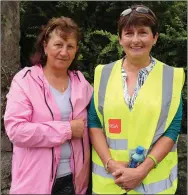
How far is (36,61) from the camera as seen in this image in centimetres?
316

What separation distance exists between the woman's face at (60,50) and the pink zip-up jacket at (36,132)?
0.15 meters

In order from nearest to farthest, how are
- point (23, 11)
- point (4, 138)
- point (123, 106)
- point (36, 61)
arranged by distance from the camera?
point (123, 106) < point (36, 61) < point (4, 138) < point (23, 11)

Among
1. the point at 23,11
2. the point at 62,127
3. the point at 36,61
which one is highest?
the point at 23,11

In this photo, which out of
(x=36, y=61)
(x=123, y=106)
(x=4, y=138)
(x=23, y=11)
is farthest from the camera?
(x=23, y=11)

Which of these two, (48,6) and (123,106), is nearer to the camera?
(123,106)

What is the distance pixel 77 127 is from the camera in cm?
292

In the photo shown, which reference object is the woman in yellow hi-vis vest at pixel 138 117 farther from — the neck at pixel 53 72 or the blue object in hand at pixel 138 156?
the neck at pixel 53 72

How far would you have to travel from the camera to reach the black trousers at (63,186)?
9.81 ft

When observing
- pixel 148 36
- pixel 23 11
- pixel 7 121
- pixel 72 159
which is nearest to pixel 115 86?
pixel 148 36

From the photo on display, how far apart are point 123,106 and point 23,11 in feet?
8.56

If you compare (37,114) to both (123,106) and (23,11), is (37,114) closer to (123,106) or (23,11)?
(123,106)

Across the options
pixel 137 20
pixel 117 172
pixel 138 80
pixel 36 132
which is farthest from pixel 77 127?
pixel 137 20

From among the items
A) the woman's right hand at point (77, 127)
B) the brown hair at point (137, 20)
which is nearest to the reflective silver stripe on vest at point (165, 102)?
the brown hair at point (137, 20)

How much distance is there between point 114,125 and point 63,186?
0.64 meters
